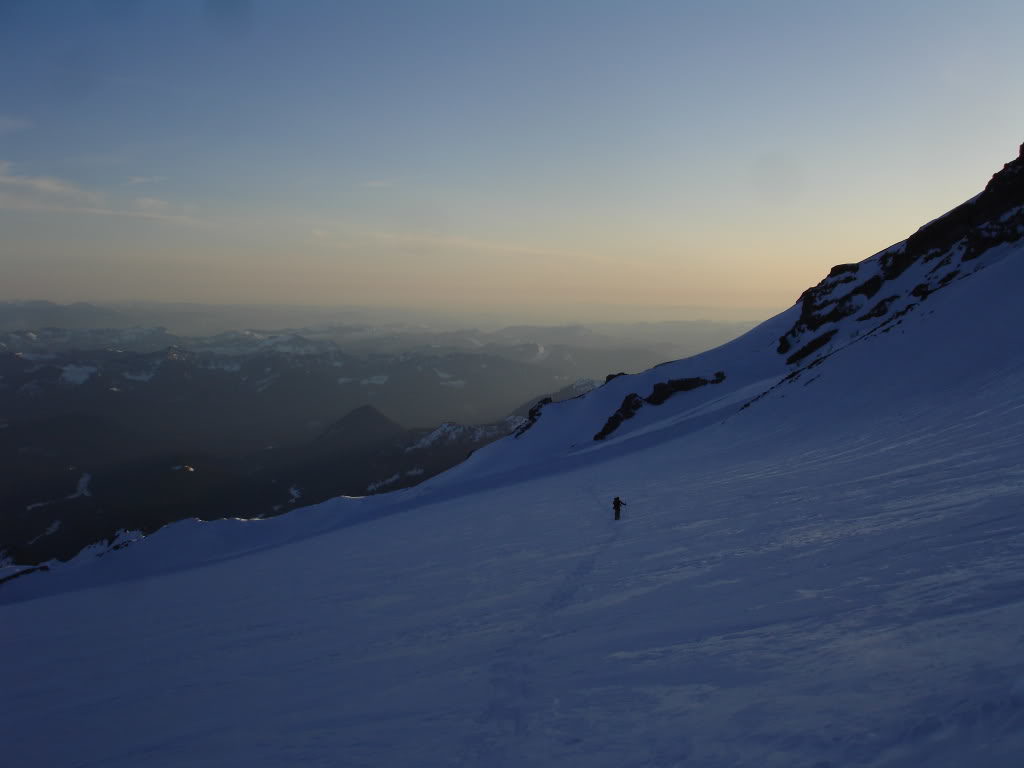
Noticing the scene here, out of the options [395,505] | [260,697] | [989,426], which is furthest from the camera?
[395,505]

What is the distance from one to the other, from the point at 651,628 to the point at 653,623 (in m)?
0.21

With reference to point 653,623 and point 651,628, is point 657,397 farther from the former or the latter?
point 651,628

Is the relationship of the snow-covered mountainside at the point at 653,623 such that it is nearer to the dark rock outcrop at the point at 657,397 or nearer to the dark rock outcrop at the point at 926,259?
the dark rock outcrop at the point at 926,259

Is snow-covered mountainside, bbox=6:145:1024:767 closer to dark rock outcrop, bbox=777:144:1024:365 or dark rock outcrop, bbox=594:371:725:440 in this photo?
dark rock outcrop, bbox=777:144:1024:365

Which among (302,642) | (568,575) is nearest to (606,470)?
(568,575)

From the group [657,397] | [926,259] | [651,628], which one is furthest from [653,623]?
[926,259]

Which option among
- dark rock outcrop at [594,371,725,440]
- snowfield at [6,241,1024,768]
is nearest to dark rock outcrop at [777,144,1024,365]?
dark rock outcrop at [594,371,725,440]

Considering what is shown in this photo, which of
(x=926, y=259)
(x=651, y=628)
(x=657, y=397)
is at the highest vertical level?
(x=926, y=259)

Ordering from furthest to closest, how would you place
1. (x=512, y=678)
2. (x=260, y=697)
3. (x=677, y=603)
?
1. (x=260, y=697)
2. (x=677, y=603)
3. (x=512, y=678)

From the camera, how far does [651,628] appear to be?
9.55m

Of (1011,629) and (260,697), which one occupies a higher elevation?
(1011,629)

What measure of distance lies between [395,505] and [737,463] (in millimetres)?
30945

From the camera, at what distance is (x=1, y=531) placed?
197 meters

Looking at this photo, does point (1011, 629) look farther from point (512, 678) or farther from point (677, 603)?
point (512, 678)
